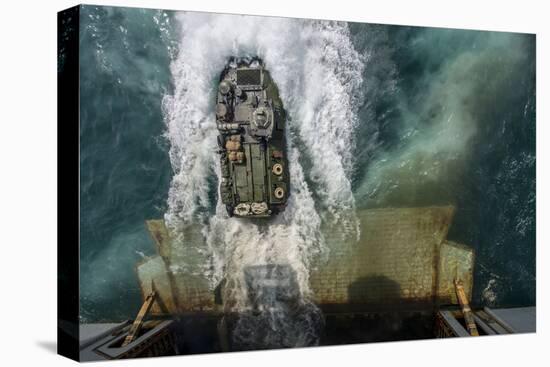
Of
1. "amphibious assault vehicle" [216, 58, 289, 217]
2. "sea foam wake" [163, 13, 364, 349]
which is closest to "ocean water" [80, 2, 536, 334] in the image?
"sea foam wake" [163, 13, 364, 349]

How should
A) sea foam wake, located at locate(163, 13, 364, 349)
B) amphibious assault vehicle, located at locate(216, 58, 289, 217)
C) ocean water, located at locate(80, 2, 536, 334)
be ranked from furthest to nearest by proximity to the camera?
amphibious assault vehicle, located at locate(216, 58, 289, 217), sea foam wake, located at locate(163, 13, 364, 349), ocean water, located at locate(80, 2, 536, 334)

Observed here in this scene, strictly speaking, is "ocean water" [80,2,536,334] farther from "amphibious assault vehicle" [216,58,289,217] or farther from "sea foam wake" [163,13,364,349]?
"amphibious assault vehicle" [216,58,289,217]

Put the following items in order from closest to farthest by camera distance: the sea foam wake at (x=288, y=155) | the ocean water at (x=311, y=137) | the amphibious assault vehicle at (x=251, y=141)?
1. the ocean water at (x=311, y=137)
2. the sea foam wake at (x=288, y=155)
3. the amphibious assault vehicle at (x=251, y=141)

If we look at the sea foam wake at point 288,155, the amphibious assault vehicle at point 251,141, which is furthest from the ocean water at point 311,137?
the amphibious assault vehicle at point 251,141

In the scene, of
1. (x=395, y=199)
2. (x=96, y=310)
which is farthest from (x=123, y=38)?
(x=395, y=199)

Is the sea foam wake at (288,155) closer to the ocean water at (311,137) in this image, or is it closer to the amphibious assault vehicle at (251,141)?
the ocean water at (311,137)
